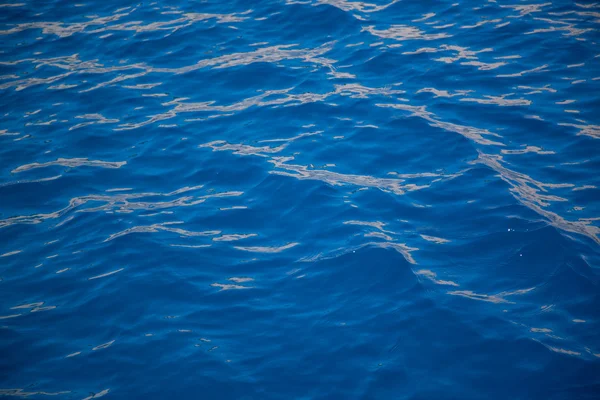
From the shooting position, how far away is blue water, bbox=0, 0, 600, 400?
13.7 feet

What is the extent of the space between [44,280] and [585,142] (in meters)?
6.17

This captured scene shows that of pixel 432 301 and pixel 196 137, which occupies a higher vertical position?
pixel 196 137

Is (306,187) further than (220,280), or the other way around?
(306,187)

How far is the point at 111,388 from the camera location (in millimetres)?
4055

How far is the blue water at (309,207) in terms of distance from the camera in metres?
4.17

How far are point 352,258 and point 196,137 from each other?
10.1 feet

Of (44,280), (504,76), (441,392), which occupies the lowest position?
(441,392)

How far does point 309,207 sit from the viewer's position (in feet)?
18.9

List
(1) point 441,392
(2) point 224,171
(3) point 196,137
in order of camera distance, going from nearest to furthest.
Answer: (1) point 441,392
(2) point 224,171
(3) point 196,137

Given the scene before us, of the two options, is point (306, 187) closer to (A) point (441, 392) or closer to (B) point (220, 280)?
(B) point (220, 280)

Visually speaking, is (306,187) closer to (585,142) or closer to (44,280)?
(44,280)

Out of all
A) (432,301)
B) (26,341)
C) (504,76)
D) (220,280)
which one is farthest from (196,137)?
(504,76)

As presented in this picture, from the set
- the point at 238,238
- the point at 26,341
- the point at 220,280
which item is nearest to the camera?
the point at 26,341

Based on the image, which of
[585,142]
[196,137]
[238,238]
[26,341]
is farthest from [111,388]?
[585,142]
